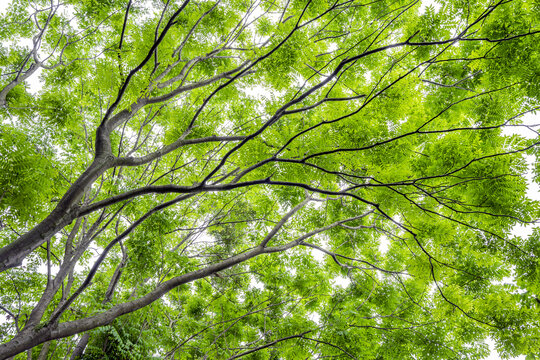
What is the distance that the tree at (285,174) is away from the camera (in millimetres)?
2896

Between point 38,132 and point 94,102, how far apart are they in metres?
1.81

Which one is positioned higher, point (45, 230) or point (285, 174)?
point (285, 174)

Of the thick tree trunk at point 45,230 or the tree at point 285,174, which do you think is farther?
the tree at point 285,174

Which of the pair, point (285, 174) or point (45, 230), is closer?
point (45, 230)

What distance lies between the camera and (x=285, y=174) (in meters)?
3.84

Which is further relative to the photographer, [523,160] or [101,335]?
[101,335]

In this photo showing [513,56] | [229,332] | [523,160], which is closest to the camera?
[513,56]

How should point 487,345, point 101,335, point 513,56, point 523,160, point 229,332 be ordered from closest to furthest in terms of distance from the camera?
point 513,56, point 523,160, point 101,335, point 229,332, point 487,345

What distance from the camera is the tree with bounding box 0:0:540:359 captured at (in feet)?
9.50

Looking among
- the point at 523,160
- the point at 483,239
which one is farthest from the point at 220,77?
the point at 483,239

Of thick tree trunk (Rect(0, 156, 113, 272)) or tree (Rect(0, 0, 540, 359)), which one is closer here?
thick tree trunk (Rect(0, 156, 113, 272))

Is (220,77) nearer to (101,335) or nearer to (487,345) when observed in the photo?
(101,335)

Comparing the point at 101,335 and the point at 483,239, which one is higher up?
the point at 483,239

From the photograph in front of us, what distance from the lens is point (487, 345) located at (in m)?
5.85
